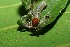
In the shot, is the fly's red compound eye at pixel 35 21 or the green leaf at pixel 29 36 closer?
the fly's red compound eye at pixel 35 21

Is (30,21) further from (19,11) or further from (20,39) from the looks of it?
(19,11)

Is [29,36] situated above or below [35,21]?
below

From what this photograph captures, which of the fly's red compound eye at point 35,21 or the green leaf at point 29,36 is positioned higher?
the fly's red compound eye at point 35,21

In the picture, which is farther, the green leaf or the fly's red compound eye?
the green leaf

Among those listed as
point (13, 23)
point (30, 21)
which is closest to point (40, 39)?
point (30, 21)

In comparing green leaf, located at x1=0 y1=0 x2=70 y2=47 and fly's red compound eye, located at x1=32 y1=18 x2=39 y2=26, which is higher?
fly's red compound eye, located at x1=32 y1=18 x2=39 y2=26

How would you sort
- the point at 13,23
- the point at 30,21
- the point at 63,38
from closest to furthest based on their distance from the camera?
the point at 30,21 < the point at 63,38 < the point at 13,23

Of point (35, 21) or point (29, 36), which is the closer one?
point (35, 21)

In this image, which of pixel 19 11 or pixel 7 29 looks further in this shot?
pixel 19 11
